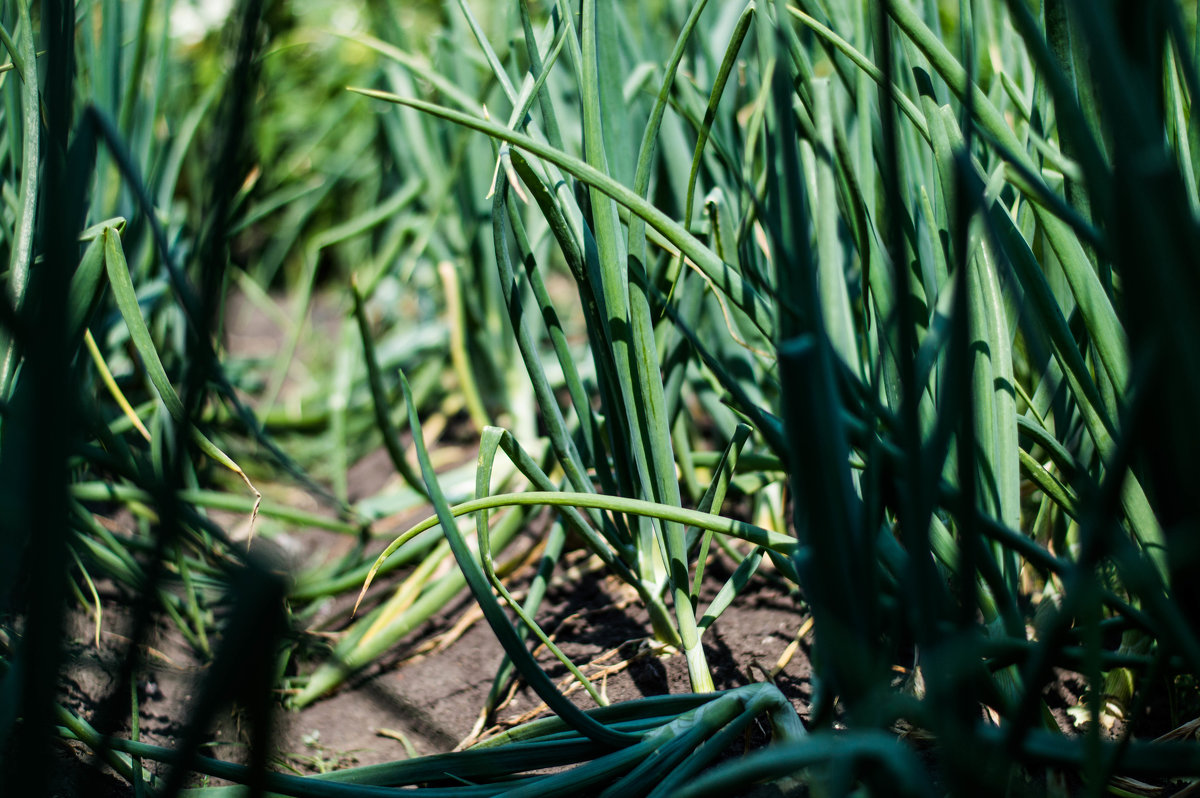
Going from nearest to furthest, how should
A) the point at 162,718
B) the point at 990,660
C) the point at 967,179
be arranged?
the point at 967,179 < the point at 990,660 < the point at 162,718

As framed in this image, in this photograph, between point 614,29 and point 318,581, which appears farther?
point 318,581

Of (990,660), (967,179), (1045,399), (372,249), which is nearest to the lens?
(967,179)

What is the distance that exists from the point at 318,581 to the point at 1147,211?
96 centimetres

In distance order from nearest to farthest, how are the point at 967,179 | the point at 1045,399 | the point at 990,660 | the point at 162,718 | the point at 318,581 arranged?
1. the point at 967,179
2. the point at 990,660
3. the point at 1045,399
4. the point at 162,718
5. the point at 318,581

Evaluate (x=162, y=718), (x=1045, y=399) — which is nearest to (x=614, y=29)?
(x=1045, y=399)

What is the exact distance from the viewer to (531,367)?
763 millimetres

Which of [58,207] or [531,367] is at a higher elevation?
[58,207]

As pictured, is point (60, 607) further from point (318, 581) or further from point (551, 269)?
point (551, 269)

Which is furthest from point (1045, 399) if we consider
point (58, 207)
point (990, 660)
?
point (58, 207)

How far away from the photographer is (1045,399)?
739 millimetres

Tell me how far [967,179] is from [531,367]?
460mm

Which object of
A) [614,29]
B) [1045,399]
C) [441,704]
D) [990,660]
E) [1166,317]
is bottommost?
[441,704]

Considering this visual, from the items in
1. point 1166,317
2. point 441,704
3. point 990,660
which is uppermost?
point 1166,317

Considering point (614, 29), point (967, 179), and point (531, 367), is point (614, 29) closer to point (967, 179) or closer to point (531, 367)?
point (531, 367)
